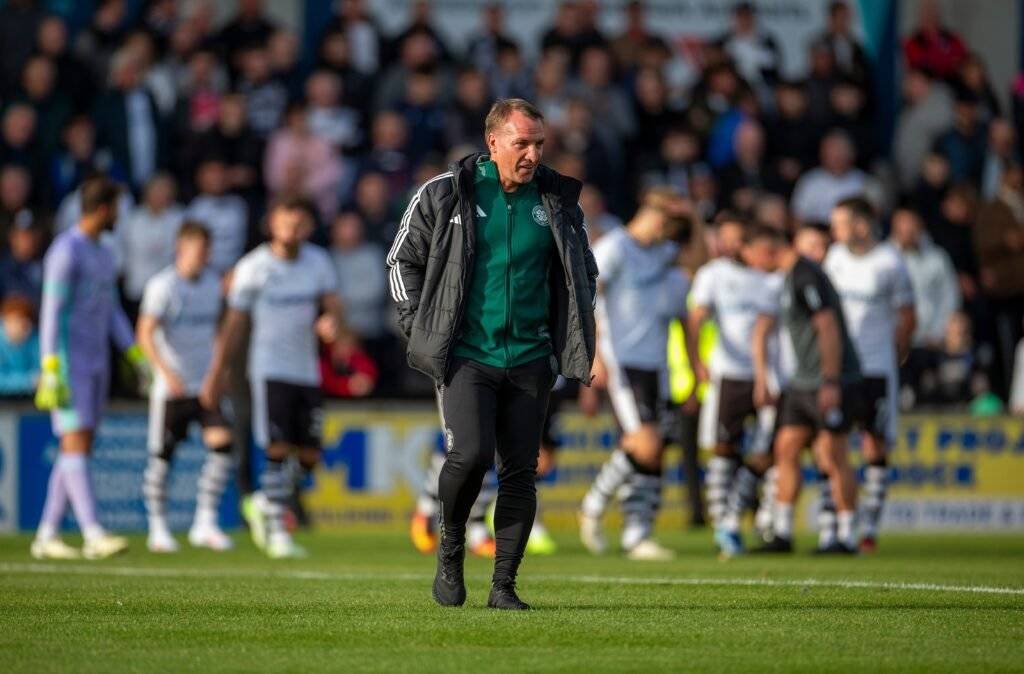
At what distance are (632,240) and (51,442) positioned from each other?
256 inches

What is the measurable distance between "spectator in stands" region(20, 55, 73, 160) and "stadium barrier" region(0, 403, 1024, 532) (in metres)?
3.08

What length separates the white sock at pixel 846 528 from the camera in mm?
15516

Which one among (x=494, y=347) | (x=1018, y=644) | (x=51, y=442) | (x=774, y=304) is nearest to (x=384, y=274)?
(x=51, y=442)

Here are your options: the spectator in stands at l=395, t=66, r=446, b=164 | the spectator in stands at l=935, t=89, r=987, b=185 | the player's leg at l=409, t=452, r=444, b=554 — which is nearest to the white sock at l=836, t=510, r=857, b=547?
the player's leg at l=409, t=452, r=444, b=554

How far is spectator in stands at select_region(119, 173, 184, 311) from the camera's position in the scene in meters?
20.0

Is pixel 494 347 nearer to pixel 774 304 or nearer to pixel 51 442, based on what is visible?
pixel 774 304

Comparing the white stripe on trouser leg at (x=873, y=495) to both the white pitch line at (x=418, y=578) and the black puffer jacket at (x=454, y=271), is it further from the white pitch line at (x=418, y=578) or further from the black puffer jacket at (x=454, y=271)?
the black puffer jacket at (x=454, y=271)

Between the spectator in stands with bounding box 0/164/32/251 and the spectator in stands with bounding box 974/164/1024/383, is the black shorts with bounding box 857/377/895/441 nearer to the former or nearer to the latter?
the spectator in stands with bounding box 974/164/1024/383

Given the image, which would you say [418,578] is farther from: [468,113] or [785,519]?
[468,113]

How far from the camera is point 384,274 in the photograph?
21109mm

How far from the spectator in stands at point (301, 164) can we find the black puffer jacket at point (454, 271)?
1152cm

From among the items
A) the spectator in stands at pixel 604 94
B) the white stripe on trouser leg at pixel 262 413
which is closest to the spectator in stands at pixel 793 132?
the spectator in stands at pixel 604 94

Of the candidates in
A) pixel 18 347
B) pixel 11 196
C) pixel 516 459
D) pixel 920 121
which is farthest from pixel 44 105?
pixel 516 459

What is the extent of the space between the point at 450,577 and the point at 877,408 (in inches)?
282
